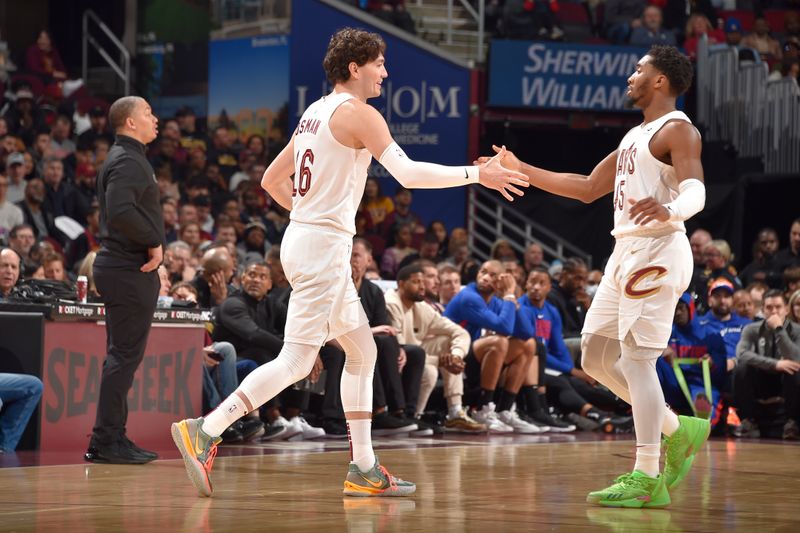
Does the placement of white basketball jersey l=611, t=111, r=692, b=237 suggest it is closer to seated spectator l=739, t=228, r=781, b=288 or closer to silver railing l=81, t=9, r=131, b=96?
seated spectator l=739, t=228, r=781, b=288

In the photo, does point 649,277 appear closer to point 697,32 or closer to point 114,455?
point 114,455

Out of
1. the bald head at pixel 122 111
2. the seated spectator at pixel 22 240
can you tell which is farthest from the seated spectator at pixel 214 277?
the bald head at pixel 122 111

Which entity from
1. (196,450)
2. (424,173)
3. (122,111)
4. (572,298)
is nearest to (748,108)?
(572,298)

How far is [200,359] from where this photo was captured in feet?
29.7

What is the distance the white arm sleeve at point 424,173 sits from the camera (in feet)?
18.5

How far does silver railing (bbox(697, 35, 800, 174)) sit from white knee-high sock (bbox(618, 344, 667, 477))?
12.2m

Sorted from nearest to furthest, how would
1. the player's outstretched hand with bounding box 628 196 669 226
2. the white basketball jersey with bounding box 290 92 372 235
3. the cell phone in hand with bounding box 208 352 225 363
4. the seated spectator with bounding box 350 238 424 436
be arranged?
the player's outstretched hand with bounding box 628 196 669 226 < the white basketball jersey with bounding box 290 92 372 235 < the cell phone in hand with bounding box 208 352 225 363 < the seated spectator with bounding box 350 238 424 436

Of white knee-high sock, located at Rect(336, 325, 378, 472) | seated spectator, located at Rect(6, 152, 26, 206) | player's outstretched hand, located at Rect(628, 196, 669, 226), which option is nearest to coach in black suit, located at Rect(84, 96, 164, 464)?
white knee-high sock, located at Rect(336, 325, 378, 472)

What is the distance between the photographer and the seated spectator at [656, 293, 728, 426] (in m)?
11.5

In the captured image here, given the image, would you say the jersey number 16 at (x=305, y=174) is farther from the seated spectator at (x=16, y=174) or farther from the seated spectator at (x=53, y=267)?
the seated spectator at (x=16, y=174)

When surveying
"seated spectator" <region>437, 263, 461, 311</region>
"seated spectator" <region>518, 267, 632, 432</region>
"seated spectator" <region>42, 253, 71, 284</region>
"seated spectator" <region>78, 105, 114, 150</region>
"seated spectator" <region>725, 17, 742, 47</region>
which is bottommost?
"seated spectator" <region>518, 267, 632, 432</region>

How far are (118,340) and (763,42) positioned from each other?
1451cm

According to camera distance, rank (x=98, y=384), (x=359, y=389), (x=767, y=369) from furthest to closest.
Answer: (x=767, y=369) → (x=98, y=384) → (x=359, y=389)

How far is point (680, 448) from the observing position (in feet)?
19.6
